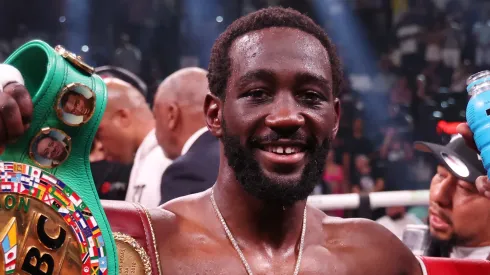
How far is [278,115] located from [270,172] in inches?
4.1

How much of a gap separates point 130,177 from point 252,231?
171 centimetres

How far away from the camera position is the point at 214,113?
1408mm

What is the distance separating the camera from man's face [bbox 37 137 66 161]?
3.44ft

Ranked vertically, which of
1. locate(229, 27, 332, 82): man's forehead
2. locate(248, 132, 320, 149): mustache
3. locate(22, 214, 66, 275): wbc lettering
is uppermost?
locate(229, 27, 332, 82): man's forehead

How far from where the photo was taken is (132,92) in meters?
3.20

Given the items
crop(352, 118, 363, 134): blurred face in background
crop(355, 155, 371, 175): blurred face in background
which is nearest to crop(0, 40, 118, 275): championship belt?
crop(355, 155, 371, 175): blurred face in background

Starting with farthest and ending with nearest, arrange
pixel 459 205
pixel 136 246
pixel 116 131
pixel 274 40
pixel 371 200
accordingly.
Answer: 1. pixel 116 131
2. pixel 371 200
3. pixel 459 205
4. pixel 274 40
5. pixel 136 246

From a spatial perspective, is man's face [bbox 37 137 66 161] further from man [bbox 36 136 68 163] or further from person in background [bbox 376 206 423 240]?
person in background [bbox 376 206 423 240]

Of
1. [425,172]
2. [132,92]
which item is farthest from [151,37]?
[132,92]

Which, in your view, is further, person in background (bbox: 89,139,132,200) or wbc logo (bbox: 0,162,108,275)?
person in background (bbox: 89,139,132,200)

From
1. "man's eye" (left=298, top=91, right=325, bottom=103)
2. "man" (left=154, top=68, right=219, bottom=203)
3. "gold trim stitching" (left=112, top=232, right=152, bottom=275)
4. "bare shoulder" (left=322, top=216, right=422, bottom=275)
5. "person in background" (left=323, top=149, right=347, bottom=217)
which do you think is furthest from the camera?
"person in background" (left=323, top=149, right=347, bottom=217)

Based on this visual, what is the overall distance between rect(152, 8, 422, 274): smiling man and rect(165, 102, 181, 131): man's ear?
1.40 m

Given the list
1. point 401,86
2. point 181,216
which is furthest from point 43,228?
point 401,86

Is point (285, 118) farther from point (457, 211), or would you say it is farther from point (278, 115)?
point (457, 211)
